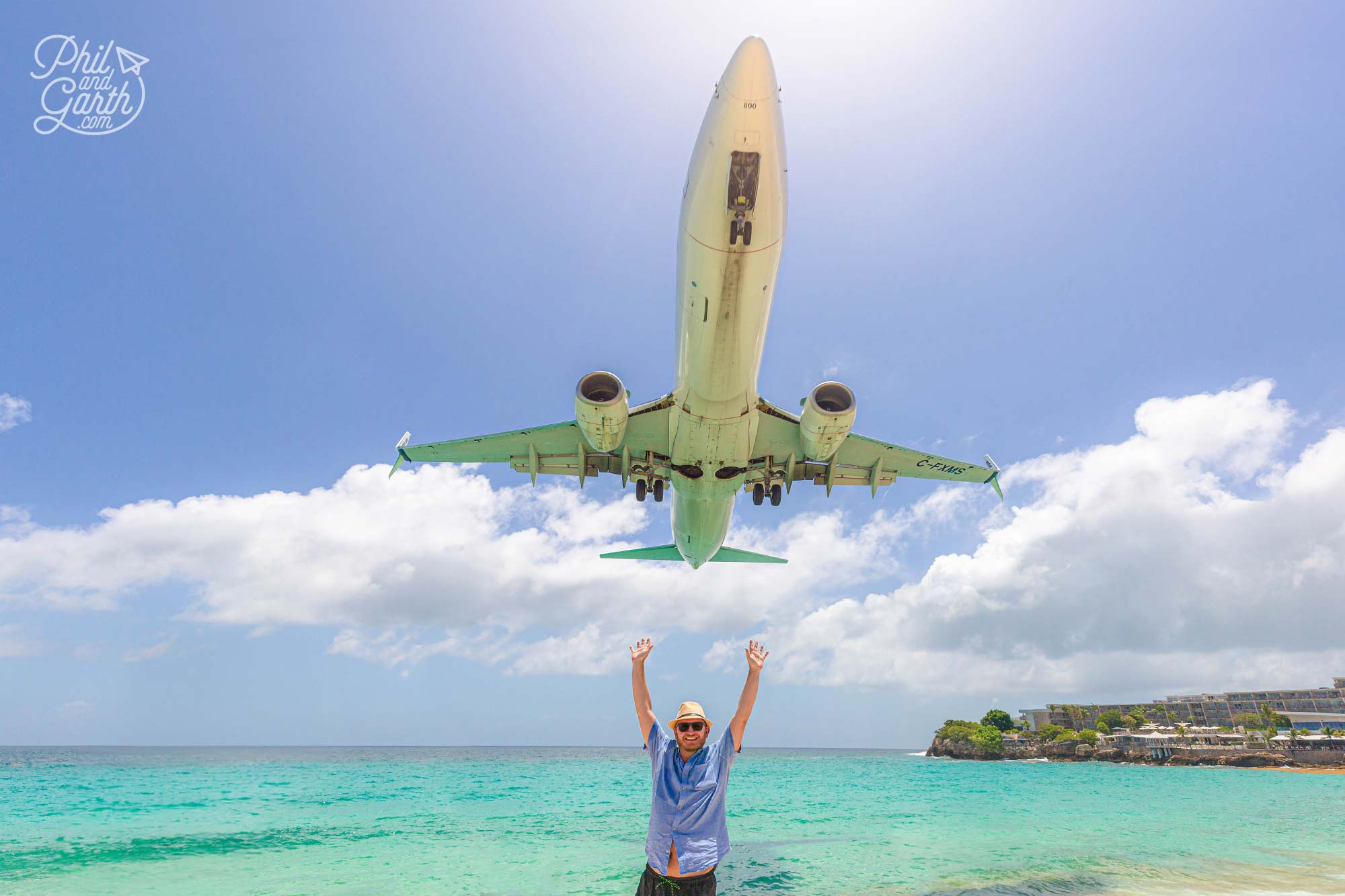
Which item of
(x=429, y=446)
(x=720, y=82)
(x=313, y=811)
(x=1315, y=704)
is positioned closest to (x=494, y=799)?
(x=313, y=811)

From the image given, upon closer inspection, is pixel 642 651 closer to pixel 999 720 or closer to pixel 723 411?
pixel 723 411

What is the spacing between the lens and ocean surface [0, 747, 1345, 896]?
1683 cm

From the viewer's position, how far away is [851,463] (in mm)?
19094

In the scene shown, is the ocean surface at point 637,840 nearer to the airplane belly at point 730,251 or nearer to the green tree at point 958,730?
the airplane belly at point 730,251

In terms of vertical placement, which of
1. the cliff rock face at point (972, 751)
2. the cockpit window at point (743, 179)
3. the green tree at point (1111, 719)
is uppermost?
the cockpit window at point (743, 179)

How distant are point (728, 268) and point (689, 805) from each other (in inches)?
373

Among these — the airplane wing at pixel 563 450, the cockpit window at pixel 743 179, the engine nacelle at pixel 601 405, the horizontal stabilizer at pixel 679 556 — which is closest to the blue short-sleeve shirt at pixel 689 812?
→ the cockpit window at pixel 743 179

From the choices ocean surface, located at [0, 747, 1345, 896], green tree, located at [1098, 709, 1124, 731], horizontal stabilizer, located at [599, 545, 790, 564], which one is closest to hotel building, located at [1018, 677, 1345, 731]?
green tree, located at [1098, 709, 1124, 731]

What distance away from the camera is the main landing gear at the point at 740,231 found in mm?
11039

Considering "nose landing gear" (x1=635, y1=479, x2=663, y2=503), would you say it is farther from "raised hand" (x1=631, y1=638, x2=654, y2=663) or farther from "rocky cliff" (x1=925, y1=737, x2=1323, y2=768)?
"rocky cliff" (x1=925, y1=737, x2=1323, y2=768)

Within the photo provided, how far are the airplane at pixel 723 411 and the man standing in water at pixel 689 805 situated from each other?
888cm

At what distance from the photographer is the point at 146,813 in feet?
116

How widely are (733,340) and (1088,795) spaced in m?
48.9

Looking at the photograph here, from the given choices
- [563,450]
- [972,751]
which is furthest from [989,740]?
[563,450]
